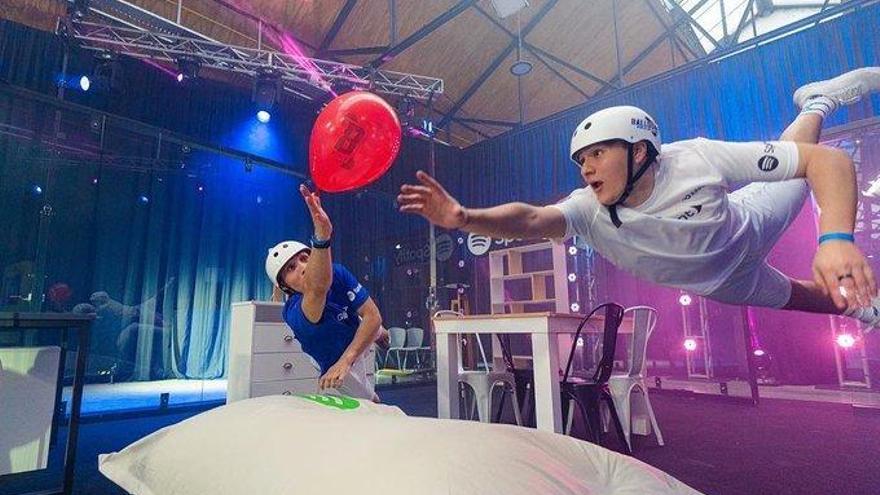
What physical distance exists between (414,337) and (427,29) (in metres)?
4.89

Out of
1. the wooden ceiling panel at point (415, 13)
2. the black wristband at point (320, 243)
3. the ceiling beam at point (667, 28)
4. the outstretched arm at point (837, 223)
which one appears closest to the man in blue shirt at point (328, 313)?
the black wristband at point (320, 243)

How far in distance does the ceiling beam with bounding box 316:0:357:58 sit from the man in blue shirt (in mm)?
4921

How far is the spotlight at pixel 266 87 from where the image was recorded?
5660 millimetres

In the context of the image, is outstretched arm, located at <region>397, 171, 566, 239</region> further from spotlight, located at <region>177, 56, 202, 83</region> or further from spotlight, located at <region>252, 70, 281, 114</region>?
spotlight, located at <region>177, 56, 202, 83</region>

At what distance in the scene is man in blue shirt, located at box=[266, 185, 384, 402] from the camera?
202cm

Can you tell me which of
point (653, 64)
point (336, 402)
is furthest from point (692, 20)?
point (336, 402)

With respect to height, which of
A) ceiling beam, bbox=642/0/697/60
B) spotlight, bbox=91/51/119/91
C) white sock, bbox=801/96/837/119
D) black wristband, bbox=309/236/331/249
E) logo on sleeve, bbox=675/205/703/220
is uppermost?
ceiling beam, bbox=642/0/697/60

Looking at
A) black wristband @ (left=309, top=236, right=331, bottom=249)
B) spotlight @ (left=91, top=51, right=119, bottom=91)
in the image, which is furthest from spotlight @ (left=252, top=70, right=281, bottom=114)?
black wristband @ (left=309, top=236, right=331, bottom=249)

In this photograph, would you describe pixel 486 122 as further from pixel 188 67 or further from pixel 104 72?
pixel 104 72

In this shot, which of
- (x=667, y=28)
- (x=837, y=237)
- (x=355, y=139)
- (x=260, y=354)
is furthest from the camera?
(x=667, y=28)

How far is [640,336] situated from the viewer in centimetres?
326

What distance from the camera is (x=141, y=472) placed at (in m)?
1.36

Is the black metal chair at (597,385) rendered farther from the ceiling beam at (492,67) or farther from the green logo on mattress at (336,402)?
the ceiling beam at (492,67)

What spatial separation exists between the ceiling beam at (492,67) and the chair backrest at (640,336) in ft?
17.4
